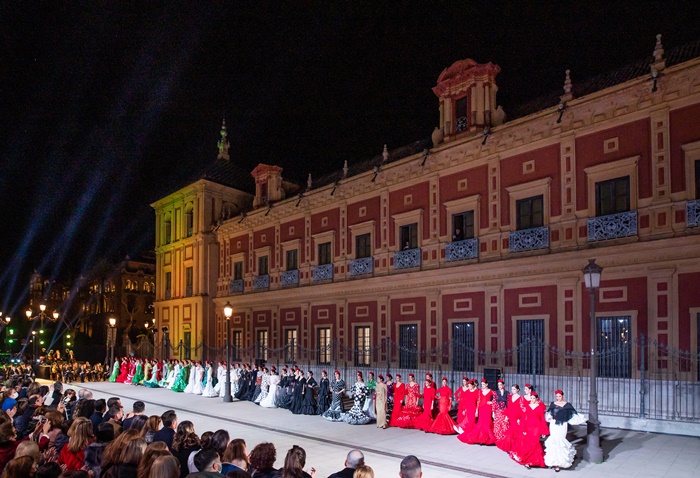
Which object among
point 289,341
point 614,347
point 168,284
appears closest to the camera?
point 614,347

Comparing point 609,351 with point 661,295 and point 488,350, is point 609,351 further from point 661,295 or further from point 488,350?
point 488,350

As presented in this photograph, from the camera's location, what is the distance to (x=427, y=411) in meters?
14.5

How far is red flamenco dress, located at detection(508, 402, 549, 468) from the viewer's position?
10500mm

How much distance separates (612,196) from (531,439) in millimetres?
8888

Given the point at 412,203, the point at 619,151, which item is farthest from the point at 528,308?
the point at 412,203

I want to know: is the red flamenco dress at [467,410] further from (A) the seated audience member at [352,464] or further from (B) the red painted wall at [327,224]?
(B) the red painted wall at [327,224]

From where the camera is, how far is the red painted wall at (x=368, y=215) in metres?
24.0

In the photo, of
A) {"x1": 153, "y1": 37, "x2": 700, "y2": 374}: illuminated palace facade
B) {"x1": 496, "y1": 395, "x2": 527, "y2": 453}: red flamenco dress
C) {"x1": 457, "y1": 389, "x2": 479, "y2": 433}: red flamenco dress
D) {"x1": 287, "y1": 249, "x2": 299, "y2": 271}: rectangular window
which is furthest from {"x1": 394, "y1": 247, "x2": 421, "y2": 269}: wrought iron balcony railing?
{"x1": 496, "y1": 395, "x2": 527, "y2": 453}: red flamenco dress

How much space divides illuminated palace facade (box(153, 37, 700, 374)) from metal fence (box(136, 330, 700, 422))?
0.35 metres

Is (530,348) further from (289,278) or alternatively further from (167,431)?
(289,278)

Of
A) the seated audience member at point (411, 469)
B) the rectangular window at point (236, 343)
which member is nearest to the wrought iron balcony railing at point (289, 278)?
the rectangular window at point (236, 343)

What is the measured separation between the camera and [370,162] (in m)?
27.7

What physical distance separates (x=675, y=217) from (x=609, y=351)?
403cm

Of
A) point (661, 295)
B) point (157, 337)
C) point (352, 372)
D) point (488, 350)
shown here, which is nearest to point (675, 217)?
point (661, 295)
